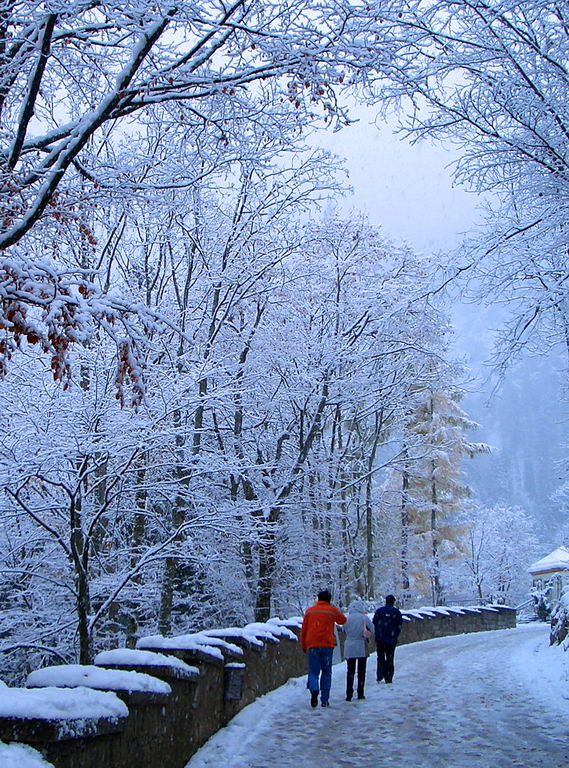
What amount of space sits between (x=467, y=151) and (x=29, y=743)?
6.37 meters

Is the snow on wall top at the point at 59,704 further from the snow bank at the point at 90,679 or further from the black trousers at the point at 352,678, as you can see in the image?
the black trousers at the point at 352,678

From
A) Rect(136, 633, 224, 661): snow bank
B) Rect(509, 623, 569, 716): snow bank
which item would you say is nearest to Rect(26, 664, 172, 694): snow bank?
Rect(136, 633, 224, 661): snow bank

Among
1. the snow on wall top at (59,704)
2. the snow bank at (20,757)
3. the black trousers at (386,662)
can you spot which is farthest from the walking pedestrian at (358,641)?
the snow bank at (20,757)

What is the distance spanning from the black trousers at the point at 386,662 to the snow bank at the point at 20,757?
897 cm

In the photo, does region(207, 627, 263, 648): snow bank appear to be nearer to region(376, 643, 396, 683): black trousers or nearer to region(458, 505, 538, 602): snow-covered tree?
region(376, 643, 396, 683): black trousers

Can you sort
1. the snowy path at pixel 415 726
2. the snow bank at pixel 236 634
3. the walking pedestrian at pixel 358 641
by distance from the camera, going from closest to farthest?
the snowy path at pixel 415 726 < the snow bank at pixel 236 634 < the walking pedestrian at pixel 358 641

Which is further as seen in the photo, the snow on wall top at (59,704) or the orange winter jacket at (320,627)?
the orange winter jacket at (320,627)

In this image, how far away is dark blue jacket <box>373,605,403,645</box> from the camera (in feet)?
37.9

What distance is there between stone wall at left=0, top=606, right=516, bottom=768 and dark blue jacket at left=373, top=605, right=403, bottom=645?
1.47 m

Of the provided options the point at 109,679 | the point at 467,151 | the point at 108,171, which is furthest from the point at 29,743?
the point at 467,151

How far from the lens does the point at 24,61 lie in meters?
5.22

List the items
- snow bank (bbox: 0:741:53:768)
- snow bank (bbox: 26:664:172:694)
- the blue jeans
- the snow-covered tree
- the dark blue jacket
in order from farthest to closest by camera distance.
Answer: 1. the snow-covered tree
2. the dark blue jacket
3. the blue jeans
4. snow bank (bbox: 26:664:172:694)
5. snow bank (bbox: 0:741:53:768)

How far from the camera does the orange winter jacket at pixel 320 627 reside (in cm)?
895

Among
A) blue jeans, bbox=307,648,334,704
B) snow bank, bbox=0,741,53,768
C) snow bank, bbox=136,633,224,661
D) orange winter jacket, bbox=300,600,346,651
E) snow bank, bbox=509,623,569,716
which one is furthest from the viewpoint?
snow bank, bbox=509,623,569,716
